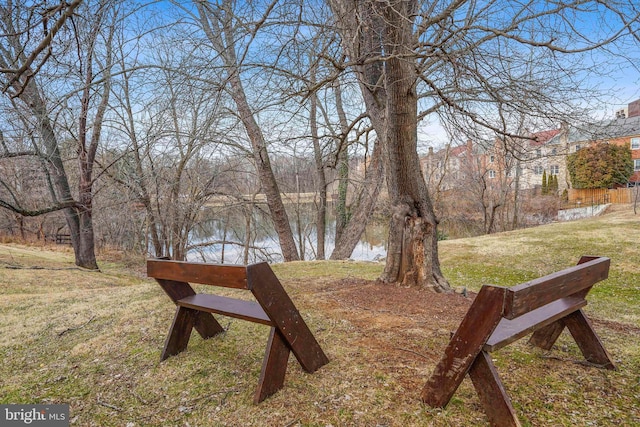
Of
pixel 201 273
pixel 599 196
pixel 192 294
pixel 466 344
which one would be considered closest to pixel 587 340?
pixel 466 344

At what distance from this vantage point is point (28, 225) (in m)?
18.7

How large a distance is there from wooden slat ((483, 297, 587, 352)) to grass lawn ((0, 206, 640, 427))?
0.40m

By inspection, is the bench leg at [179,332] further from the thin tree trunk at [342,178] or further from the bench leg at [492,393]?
the thin tree trunk at [342,178]

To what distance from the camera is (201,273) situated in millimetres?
2066

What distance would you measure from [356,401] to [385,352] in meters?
0.60

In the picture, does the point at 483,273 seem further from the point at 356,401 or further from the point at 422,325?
the point at 356,401

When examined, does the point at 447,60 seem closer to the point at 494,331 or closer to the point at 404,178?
the point at 404,178

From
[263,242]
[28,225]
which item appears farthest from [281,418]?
[28,225]

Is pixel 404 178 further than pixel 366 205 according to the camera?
No

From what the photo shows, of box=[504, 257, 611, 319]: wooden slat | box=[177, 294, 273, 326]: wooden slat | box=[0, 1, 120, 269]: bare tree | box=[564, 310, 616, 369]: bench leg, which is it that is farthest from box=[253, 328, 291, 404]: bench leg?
box=[0, 1, 120, 269]: bare tree

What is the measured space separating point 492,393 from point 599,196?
25.7m

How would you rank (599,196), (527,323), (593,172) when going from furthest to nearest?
1. (599,196)
2. (593,172)
3. (527,323)

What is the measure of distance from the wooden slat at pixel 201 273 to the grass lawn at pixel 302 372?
0.70 m

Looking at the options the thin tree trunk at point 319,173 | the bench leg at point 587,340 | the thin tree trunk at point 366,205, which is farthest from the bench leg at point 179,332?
the thin tree trunk at point 319,173
